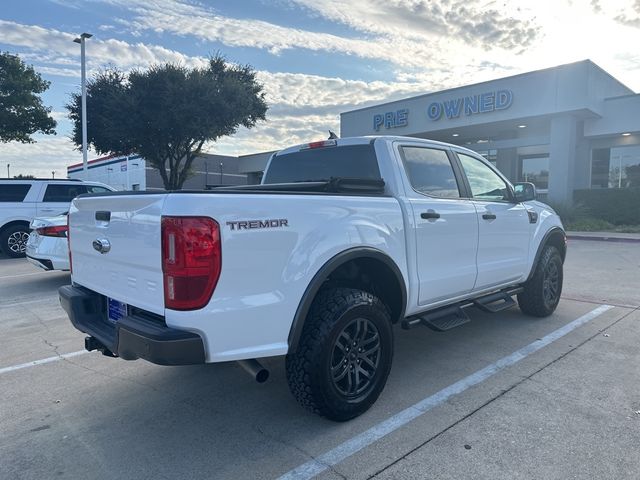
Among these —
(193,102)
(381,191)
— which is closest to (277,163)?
(381,191)

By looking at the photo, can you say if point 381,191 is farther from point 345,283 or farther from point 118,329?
point 118,329

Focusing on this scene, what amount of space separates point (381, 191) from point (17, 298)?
6.02 m

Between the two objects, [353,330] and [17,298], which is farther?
[17,298]

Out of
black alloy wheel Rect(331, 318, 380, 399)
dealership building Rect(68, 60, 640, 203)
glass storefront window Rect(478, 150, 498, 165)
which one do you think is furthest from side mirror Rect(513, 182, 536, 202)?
glass storefront window Rect(478, 150, 498, 165)

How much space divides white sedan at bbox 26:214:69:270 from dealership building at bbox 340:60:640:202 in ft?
58.2

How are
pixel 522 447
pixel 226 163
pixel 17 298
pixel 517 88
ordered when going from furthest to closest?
1. pixel 226 163
2. pixel 517 88
3. pixel 17 298
4. pixel 522 447

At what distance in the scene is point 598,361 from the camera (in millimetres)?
4141

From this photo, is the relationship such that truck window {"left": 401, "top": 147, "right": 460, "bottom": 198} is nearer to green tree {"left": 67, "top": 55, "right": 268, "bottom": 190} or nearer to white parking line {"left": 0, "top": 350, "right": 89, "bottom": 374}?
white parking line {"left": 0, "top": 350, "right": 89, "bottom": 374}

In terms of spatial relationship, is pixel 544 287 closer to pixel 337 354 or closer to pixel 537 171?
pixel 337 354

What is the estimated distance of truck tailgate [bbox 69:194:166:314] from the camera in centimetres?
257

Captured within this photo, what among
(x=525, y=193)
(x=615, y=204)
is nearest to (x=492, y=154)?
(x=615, y=204)

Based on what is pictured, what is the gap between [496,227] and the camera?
4.62 m

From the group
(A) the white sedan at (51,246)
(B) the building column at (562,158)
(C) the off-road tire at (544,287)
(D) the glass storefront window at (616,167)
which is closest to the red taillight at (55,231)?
(A) the white sedan at (51,246)

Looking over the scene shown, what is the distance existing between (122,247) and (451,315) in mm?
2712
